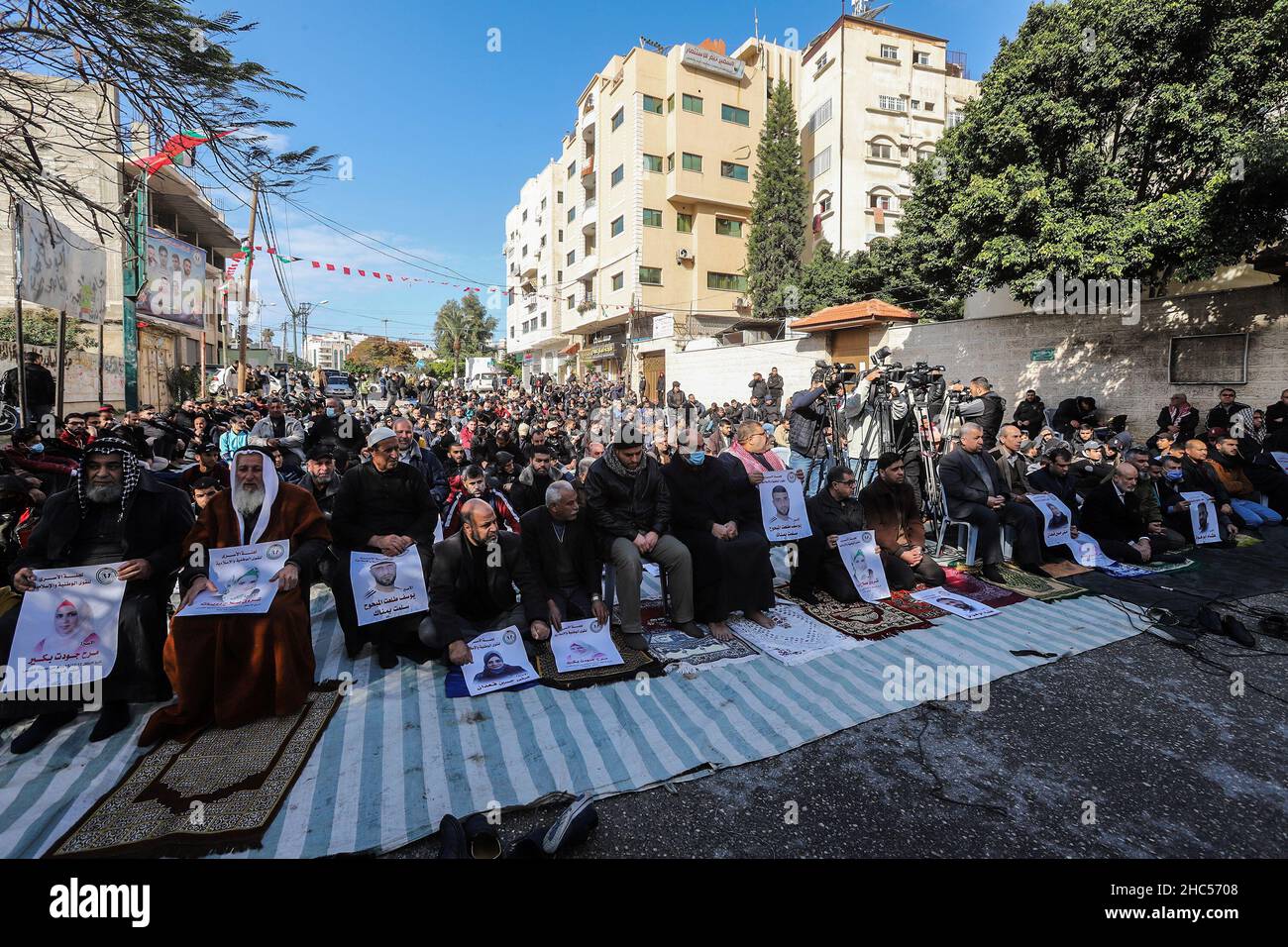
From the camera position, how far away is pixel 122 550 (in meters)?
3.60

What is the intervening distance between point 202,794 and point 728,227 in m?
33.8

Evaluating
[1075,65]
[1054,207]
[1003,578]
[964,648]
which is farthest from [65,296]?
[1075,65]

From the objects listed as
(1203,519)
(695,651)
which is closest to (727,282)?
(1203,519)

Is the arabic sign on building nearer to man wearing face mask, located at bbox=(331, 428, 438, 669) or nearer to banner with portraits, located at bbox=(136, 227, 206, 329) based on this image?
banner with portraits, located at bbox=(136, 227, 206, 329)

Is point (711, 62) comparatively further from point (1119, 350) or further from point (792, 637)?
point (792, 637)

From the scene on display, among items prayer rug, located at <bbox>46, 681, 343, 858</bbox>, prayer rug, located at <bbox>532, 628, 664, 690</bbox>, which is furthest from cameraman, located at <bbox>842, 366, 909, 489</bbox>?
prayer rug, located at <bbox>46, 681, 343, 858</bbox>

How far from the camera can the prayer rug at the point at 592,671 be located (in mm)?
3742

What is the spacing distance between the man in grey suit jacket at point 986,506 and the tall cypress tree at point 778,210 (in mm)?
23911

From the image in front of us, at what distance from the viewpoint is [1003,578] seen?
224 inches

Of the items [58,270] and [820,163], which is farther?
[820,163]

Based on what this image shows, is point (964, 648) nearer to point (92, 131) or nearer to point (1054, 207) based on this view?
point (92, 131)

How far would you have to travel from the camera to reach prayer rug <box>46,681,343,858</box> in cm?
238

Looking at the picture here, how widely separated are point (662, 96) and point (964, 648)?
33.3 m

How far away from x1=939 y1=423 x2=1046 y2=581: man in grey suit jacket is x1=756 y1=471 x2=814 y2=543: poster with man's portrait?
A: 173 centimetres
